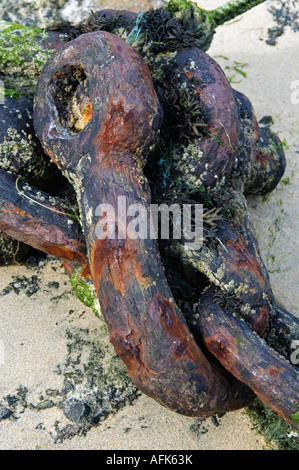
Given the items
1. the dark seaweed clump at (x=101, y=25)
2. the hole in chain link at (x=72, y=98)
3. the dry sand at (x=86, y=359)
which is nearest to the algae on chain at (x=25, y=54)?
the dark seaweed clump at (x=101, y=25)

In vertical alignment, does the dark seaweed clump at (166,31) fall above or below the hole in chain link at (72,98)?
above

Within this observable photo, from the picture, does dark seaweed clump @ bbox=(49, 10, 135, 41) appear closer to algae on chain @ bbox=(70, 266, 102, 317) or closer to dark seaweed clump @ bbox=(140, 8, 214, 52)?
dark seaweed clump @ bbox=(140, 8, 214, 52)

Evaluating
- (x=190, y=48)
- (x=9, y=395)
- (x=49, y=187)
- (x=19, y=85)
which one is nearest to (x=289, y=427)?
(x=9, y=395)

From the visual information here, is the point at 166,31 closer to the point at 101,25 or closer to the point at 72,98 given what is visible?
the point at 101,25

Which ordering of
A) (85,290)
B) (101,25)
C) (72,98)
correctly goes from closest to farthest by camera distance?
(72,98) → (85,290) → (101,25)

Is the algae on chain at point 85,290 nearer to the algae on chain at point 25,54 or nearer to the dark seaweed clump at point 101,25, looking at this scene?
the algae on chain at point 25,54

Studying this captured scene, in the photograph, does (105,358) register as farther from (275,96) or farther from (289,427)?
(275,96)

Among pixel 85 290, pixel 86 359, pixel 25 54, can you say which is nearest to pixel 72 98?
pixel 25 54

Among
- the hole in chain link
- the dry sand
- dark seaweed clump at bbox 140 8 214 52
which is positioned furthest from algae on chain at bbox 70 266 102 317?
dark seaweed clump at bbox 140 8 214 52
